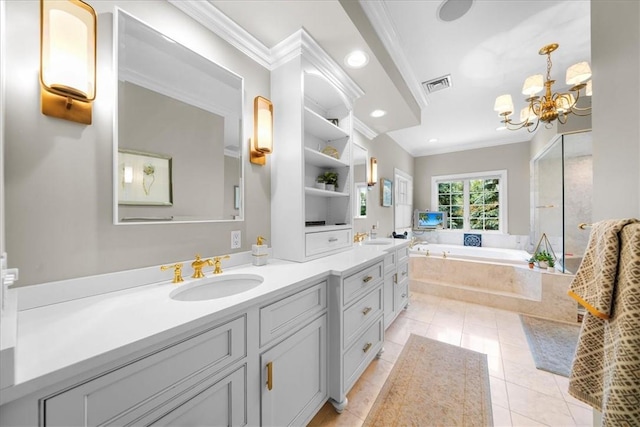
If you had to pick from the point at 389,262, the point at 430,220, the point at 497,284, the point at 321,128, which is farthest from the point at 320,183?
the point at 430,220

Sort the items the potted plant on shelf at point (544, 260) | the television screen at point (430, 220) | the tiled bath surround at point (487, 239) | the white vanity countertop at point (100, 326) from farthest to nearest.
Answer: the television screen at point (430, 220) < the tiled bath surround at point (487, 239) < the potted plant on shelf at point (544, 260) < the white vanity countertop at point (100, 326)

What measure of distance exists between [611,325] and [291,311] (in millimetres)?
1134

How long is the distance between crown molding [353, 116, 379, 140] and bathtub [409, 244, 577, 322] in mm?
1966

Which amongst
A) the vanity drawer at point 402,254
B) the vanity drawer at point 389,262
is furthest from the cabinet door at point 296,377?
the vanity drawer at point 402,254

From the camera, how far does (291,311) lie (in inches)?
43.1

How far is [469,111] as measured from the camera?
10.7 feet

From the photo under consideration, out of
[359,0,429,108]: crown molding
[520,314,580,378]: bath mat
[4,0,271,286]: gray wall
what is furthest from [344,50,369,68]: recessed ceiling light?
[520,314,580,378]: bath mat

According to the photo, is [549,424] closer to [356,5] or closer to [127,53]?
[356,5]

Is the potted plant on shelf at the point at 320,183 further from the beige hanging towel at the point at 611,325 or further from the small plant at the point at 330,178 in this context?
the beige hanging towel at the point at 611,325

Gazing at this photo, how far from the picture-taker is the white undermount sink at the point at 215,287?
3.61 ft

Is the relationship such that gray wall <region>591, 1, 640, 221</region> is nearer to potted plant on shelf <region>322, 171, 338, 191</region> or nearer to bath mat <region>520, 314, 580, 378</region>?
bath mat <region>520, 314, 580, 378</region>

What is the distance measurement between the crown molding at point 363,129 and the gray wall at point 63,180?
80.8 inches

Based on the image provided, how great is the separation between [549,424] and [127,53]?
2.97 metres

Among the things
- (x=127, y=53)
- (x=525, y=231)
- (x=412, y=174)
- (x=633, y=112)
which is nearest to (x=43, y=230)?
(x=127, y=53)
